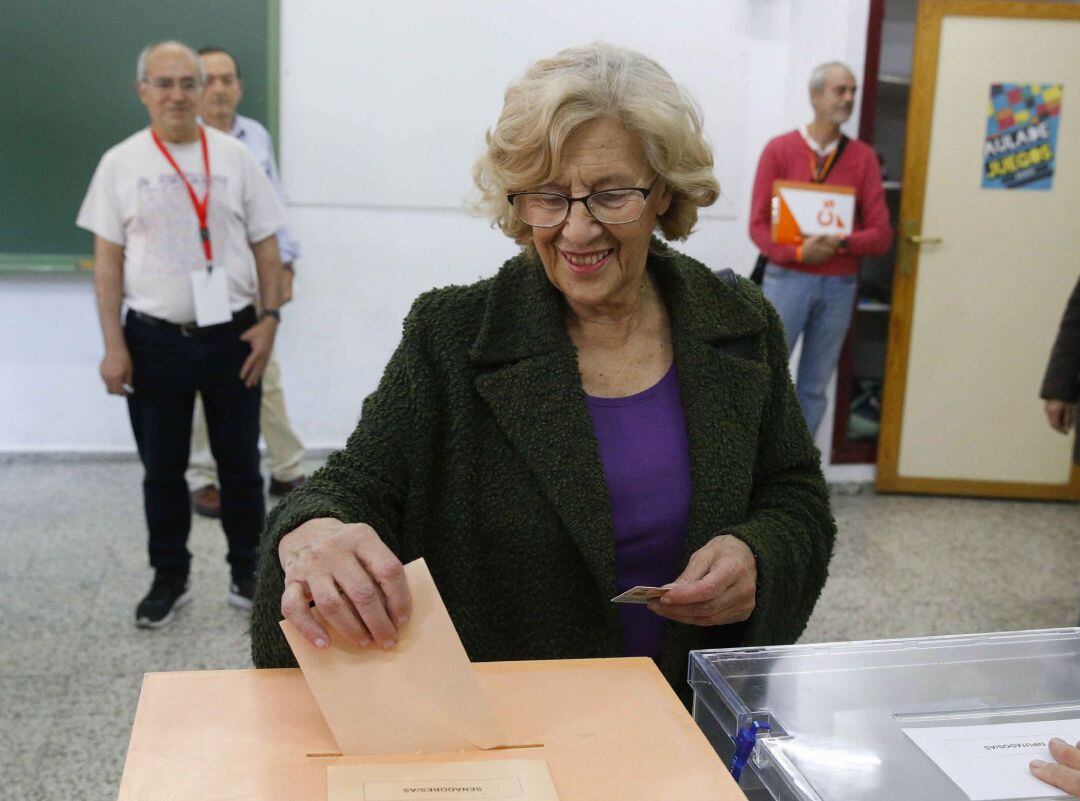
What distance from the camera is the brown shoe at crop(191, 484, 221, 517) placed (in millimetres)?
4199

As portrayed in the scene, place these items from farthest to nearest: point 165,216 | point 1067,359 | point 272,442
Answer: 1. point 272,442
2. point 165,216
3. point 1067,359

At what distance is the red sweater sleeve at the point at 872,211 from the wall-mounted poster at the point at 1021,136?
584 millimetres

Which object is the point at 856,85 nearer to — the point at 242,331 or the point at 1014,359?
the point at 1014,359

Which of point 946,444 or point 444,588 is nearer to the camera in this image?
point 444,588

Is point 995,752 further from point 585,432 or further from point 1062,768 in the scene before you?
point 585,432

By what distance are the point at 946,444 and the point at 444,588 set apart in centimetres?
391

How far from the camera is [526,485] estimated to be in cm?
135

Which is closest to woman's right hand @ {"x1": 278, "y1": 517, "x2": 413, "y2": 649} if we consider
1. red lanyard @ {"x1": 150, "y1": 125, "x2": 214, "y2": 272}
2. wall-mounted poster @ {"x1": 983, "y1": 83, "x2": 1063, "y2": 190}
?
red lanyard @ {"x1": 150, "y1": 125, "x2": 214, "y2": 272}

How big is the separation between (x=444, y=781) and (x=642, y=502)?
0.64 metres

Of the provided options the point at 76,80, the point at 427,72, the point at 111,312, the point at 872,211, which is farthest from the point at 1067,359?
the point at 76,80

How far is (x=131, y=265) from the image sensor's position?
3027 millimetres

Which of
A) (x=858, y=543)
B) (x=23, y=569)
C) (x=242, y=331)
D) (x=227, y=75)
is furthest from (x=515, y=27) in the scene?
(x=23, y=569)

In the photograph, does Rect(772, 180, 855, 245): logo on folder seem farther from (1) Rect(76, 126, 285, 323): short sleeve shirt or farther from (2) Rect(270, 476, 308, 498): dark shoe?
(2) Rect(270, 476, 308, 498): dark shoe

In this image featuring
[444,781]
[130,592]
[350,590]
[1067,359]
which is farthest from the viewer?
[130,592]
